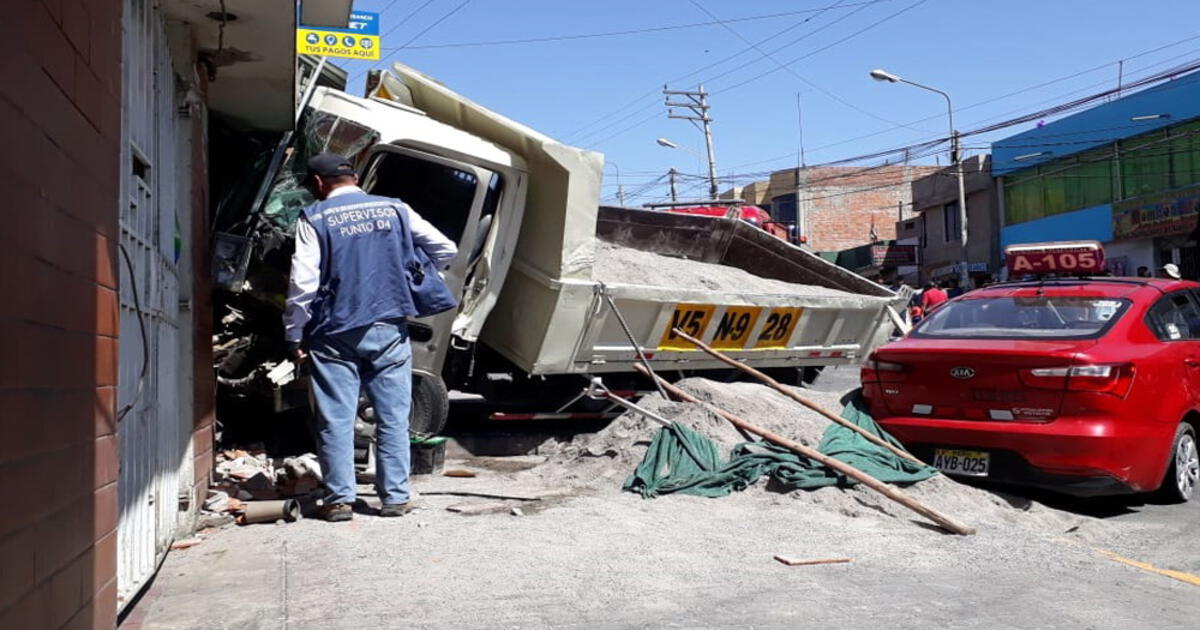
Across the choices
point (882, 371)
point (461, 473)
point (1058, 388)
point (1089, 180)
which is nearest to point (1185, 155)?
point (1089, 180)

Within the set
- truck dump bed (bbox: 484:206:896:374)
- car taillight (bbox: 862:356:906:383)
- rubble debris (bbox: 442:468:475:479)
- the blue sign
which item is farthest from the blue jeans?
the blue sign

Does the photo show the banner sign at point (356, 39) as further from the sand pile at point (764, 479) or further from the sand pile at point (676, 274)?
the sand pile at point (764, 479)

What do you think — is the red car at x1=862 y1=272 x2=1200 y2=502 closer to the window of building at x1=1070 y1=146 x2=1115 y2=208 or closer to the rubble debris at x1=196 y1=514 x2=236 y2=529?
the rubble debris at x1=196 y1=514 x2=236 y2=529

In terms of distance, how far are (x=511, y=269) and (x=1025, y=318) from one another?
3.69 m

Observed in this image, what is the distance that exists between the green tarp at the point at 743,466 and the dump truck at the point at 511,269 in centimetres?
177

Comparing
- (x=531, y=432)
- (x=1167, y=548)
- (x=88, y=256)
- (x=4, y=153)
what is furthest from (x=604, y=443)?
(x=4, y=153)

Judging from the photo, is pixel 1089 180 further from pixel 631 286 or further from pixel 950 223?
pixel 631 286

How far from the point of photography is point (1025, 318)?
7.14 meters

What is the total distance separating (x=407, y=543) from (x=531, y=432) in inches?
177

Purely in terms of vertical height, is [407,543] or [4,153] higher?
[4,153]

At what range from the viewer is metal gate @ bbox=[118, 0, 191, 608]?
3.51 metres

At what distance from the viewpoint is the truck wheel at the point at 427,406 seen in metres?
7.39

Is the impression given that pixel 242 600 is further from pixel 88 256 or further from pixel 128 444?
pixel 88 256

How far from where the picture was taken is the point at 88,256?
8.97 ft
